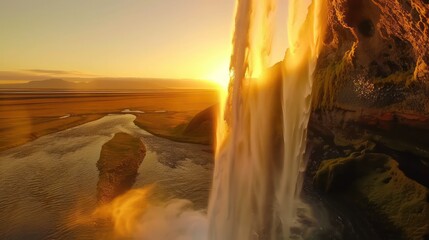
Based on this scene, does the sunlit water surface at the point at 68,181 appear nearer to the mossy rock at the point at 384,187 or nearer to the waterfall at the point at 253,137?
the waterfall at the point at 253,137

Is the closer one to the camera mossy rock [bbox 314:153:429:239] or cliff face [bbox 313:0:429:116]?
cliff face [bbox 313:0:429:116]

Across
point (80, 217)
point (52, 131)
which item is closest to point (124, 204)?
point (80, 217)

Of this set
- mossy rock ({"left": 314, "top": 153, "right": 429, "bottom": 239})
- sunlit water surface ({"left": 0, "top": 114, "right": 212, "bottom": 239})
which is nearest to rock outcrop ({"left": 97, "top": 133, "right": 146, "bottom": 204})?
sunlit water surface ({"left": 0, "top": 114, "right": 212, "bottom": 239})

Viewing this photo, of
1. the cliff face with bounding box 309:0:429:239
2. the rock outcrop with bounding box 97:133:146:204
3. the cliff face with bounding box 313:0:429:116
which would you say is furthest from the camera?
the rock outcrop with bounding box 97:133:146:204

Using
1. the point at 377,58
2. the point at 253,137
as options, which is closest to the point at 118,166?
the point at 253,137

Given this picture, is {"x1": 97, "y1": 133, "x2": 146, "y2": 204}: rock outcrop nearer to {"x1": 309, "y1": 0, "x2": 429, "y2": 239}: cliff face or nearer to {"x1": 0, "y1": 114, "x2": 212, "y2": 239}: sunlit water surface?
{"x1": 0, "y1": 114, "x2": 212, "y2": 239}: sunlit water surface

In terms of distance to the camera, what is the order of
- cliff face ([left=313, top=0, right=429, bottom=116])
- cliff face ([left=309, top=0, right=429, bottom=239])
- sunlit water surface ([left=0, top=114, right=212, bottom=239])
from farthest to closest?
sunlit water surface ([left=0, top=114, right=212, bottom=239]) → cliff face ([left=309, top=0, right=429, bottom=239]) → cliff face ([left=313, top=0, right=429, bottom=116])

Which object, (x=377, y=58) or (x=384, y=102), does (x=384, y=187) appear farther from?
(x=377, y=58)

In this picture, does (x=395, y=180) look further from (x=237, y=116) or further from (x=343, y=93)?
(x=237, y=116)
